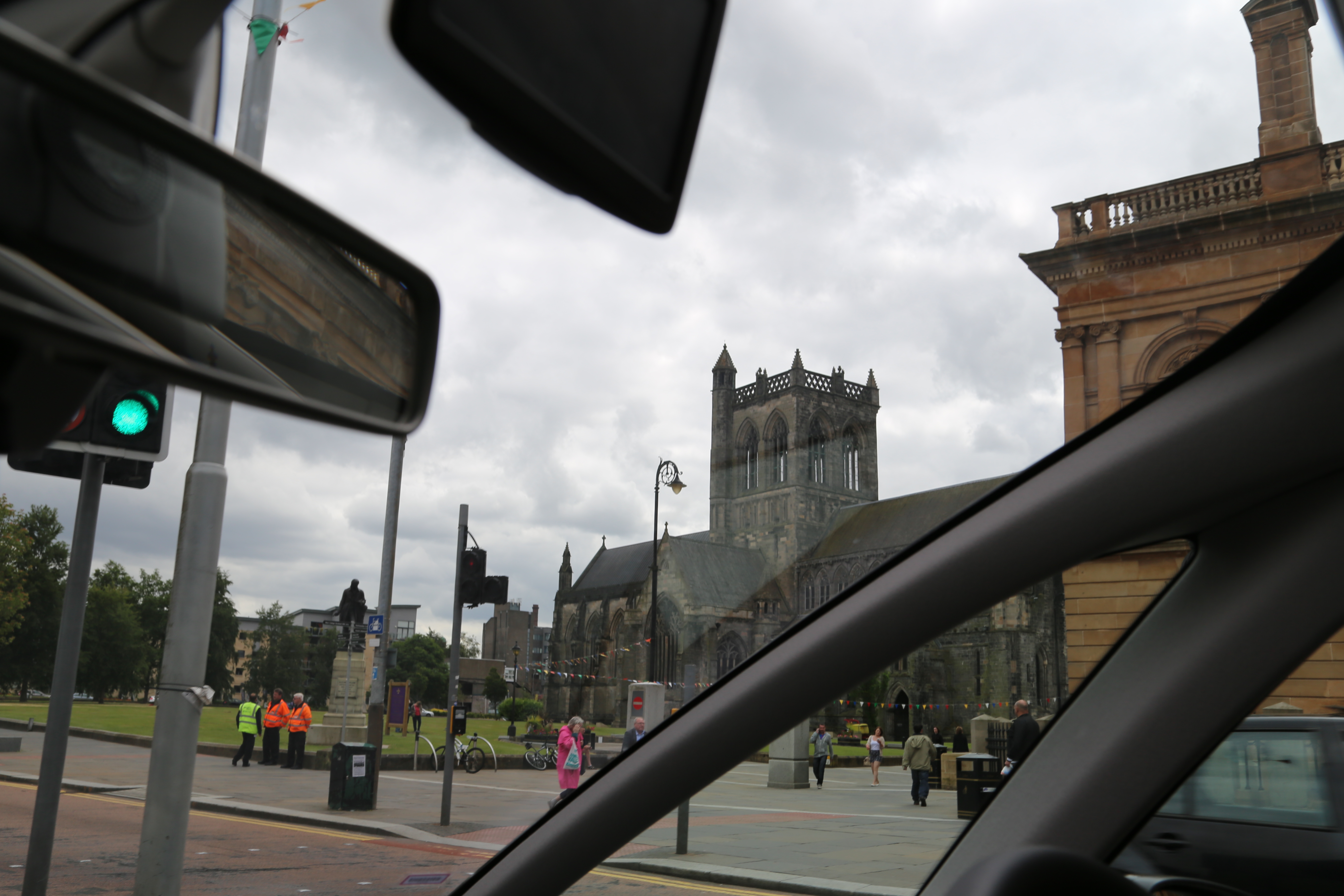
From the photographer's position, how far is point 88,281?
2.78ft

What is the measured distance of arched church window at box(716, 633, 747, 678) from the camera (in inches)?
71.6

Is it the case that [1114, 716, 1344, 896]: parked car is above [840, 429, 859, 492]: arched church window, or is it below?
below

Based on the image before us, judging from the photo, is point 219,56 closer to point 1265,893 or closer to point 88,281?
point 88,281

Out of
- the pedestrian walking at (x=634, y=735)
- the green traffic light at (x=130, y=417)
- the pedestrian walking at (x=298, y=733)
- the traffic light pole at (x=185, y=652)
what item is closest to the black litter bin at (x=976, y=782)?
the pedestrian walking at (x=634, y=735)

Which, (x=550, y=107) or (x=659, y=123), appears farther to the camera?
(x=659, y=123)

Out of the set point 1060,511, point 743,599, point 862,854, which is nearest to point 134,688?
point 743,599

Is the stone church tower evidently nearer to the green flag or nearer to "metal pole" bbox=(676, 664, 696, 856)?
"metal pole" bbox=(676, 664, 696, 856)

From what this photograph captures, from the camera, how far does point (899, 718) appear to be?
6.34 feet

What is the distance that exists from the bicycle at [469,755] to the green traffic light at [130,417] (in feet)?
12.0

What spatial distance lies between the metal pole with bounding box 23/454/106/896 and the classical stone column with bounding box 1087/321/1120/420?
10.2 feet

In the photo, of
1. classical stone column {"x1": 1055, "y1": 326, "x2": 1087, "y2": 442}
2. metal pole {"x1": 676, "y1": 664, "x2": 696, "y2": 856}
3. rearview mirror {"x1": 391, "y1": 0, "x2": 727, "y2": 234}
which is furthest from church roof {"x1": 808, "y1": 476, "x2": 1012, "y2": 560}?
rearview mirror {"x1": 391, "y1": 0, "x2": 727, "y2": 234}

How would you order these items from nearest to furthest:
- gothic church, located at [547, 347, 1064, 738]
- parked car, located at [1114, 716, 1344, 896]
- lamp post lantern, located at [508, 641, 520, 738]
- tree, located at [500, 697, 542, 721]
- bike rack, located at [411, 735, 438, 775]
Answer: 1. parked car, located at [1114, 716, 1344, 896]
2. gothic church, located at [547, 347, 1064, 738]
3. bike rack, located at [411, 735, 438, 775]
4. lamp post lantern, located at [508, 641, 520, 738]
5. tree, located at [500, 697, 542, 721]

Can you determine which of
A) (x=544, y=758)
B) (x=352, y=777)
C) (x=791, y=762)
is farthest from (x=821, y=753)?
(x=352, y=777)

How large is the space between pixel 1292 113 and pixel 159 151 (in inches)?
67.5
